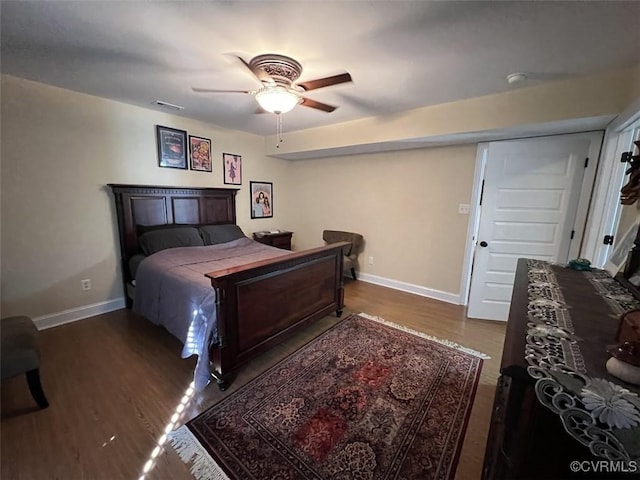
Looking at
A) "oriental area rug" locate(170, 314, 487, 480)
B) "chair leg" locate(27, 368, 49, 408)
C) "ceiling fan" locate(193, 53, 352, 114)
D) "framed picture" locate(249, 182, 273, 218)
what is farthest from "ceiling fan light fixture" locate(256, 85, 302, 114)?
"framed picture" locate(249, 182, 273, 218)

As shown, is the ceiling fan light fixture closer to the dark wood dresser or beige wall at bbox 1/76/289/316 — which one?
the dark wood dresser

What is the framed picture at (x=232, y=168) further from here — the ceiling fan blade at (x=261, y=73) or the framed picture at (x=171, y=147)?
the ceiling fan blade at (x=261, y=73)

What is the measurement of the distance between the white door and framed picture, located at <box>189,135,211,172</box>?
3643mm

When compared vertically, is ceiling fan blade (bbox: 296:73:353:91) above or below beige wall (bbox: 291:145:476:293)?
above

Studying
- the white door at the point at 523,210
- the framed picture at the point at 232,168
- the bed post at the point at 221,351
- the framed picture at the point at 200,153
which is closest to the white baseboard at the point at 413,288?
the white door at the point at 523,210

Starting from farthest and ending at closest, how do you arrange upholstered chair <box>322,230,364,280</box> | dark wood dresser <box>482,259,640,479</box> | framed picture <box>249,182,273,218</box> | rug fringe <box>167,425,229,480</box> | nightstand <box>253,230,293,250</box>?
framed picture <box>249,182,273,218</box>, nightstand <box>253,230,293,250</box>, upholstered chair <box>322,230,364,280</box>, rug fringe <box>167,425,229,480</box>, dark wood dresser <box>482,259,640,479</box>

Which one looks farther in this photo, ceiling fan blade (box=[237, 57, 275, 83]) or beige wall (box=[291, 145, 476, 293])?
beige wall (box=[291, 145, 476, 293])

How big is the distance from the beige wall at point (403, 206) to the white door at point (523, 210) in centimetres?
41

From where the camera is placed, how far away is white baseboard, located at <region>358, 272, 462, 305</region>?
139 inches

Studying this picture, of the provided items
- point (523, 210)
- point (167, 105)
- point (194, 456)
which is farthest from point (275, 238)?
point (523, 210)

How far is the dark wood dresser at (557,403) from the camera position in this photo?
629mm

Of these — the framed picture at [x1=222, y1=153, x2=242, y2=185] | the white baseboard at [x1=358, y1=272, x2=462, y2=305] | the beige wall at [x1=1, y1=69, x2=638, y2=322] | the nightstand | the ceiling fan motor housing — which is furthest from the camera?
the nightstand

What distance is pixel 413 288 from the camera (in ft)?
12.7

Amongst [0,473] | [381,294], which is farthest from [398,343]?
[0,473]
